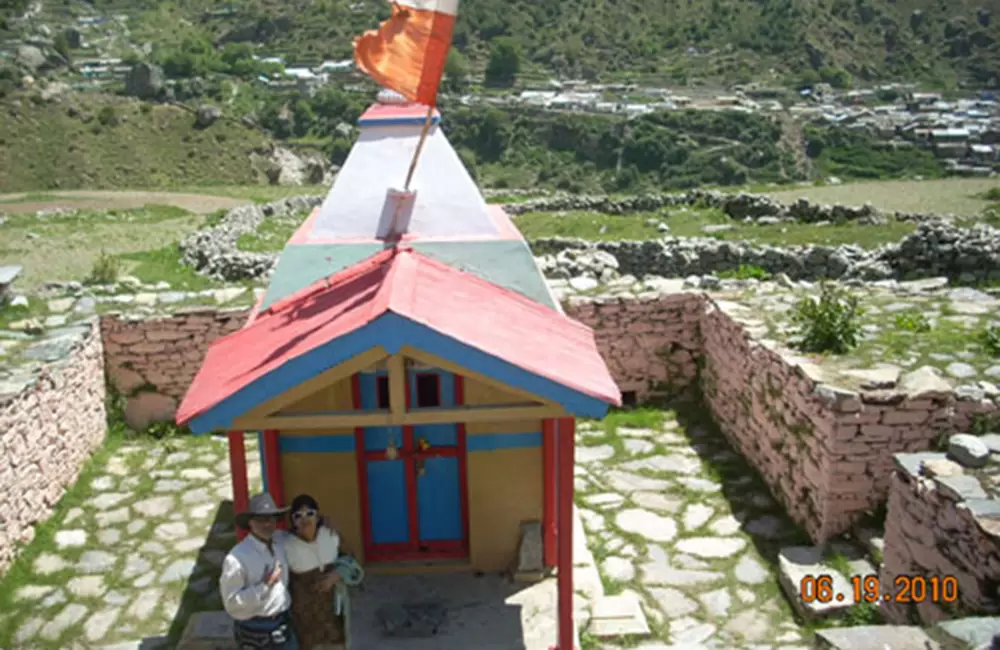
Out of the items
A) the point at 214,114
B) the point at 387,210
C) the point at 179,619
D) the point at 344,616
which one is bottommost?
the point at 179,619

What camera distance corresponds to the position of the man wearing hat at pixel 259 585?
4.50 metres

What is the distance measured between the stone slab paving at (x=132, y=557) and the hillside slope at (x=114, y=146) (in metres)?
34.0

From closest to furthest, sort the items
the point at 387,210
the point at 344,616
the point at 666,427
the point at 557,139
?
the point at 344,616 → the point at 387,210 → the point at 666,427 → the point at 557,139

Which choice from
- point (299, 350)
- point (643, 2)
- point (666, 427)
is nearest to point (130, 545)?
point (299, 350)

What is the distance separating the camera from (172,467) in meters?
8.76

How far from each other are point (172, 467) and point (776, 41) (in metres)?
77.0

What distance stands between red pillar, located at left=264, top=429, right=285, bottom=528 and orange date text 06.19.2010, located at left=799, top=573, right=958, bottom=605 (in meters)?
3.90

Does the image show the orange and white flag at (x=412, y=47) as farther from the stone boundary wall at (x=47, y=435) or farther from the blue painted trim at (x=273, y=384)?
the stone boundary wall at (x=47, y=435)

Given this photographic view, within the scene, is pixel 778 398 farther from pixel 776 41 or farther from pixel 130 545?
pixel 776 41

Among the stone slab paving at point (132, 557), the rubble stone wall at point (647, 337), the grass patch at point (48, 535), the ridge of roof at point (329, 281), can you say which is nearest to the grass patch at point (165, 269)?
the grass patch at point (48, 535)

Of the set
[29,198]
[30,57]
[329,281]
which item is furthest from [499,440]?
[30,57]

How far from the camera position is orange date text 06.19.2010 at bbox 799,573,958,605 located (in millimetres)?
5278

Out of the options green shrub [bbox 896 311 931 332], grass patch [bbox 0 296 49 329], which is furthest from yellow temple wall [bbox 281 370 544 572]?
grass patch [bbox 0 296 49 329]

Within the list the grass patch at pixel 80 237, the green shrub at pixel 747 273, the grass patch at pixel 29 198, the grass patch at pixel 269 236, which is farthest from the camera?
the grass patch at pixel 29 198
